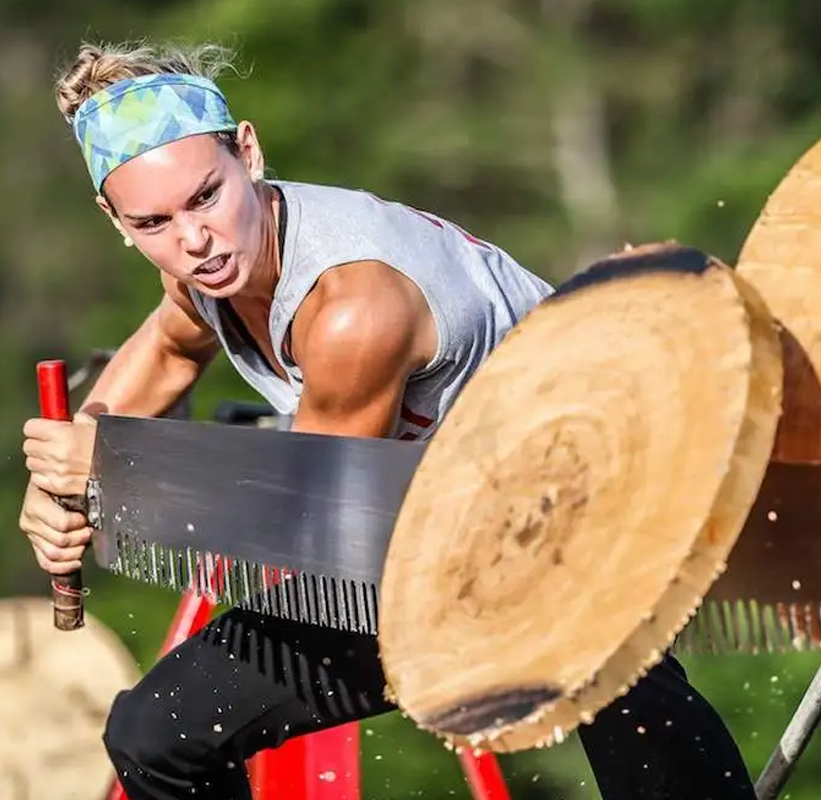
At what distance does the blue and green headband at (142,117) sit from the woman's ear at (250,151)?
2 centimetres

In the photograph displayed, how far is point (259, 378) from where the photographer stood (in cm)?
349

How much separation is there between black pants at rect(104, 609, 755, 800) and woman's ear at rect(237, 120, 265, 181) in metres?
0.73

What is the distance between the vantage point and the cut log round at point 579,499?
2316 millimetres

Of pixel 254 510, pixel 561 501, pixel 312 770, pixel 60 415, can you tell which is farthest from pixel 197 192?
pixel 312 770

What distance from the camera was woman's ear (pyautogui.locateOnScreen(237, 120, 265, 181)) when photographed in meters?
3.24

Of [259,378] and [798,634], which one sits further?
[259,378]

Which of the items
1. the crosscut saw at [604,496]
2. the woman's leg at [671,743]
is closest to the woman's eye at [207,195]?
the crosscut saw at [604,496]

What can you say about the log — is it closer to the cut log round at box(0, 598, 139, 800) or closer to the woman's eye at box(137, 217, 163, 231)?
the woman's eye at box(137, 217, 163, 231)

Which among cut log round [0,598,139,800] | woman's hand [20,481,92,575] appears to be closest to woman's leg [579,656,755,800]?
woman's hand [20,481,92,575]

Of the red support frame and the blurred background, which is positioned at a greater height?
the red support frame

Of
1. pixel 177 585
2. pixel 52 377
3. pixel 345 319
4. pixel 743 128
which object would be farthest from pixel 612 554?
pixel 743 128

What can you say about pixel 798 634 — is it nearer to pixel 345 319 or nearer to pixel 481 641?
pixel 481 641

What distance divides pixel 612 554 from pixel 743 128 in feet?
41.3

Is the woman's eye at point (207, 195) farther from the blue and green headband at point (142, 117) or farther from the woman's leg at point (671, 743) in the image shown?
the woman's leg at point (671, 743)
